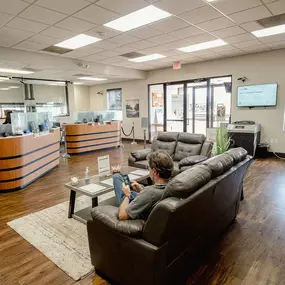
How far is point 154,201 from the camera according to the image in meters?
1.72

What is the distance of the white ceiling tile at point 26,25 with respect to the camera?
3862mm

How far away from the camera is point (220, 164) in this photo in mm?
2152

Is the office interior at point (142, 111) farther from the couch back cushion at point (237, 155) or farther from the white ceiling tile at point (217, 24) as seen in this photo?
the couch back cushion at point (237, 155)

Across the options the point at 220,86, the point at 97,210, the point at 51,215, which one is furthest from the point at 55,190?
the point at 220,86

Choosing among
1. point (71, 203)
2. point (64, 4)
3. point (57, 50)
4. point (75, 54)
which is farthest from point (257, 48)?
point (71, 203)

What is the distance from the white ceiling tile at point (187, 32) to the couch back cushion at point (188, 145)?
81.4 inches

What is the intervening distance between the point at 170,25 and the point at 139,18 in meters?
0.66

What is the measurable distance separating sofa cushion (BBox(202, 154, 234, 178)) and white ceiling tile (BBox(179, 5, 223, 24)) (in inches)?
97.7

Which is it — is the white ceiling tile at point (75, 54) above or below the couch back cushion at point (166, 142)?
above

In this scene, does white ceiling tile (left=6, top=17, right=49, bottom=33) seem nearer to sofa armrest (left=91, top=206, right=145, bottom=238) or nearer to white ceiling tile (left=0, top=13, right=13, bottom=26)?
white ceiling tile (left=0, top=13, right=13, bottom=26)

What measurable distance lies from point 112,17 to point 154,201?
3.30 meters

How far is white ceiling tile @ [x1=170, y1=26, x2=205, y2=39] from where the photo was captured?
446cm

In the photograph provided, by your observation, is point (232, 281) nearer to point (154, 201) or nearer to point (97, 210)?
point (154, 201)

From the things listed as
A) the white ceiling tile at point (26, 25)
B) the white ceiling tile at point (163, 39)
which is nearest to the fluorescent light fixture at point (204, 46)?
the white ceiling tile at point (163, 39)
